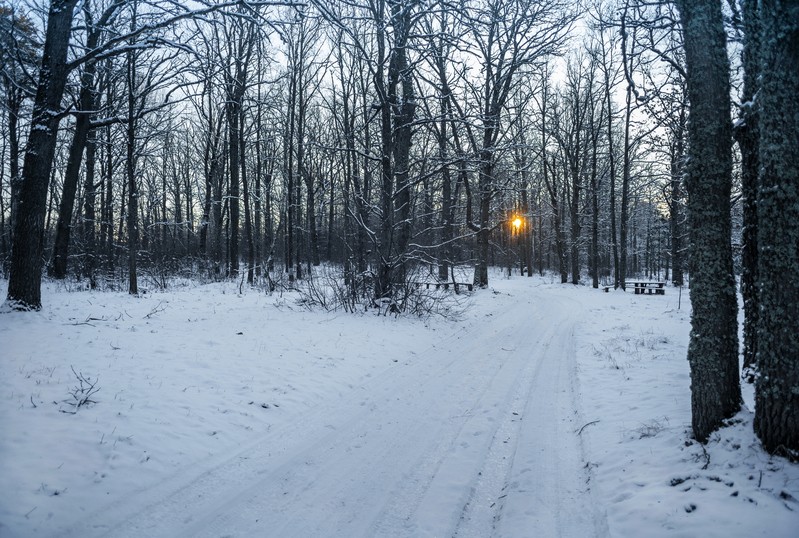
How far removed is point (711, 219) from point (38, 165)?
11229mm

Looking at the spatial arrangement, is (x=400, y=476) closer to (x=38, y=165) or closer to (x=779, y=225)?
(x=779, y=225)

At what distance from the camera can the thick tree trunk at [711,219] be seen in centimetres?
339

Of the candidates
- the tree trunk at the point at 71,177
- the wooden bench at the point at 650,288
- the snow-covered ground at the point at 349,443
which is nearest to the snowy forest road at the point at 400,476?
the snow-covered ground at the point at 349,443

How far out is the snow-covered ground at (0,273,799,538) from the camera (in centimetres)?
287

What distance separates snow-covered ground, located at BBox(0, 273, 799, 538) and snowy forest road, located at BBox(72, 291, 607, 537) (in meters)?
0.02

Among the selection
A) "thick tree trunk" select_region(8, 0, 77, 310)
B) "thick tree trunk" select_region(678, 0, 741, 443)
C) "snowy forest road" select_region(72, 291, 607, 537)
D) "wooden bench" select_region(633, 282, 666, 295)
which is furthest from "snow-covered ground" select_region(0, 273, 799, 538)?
"wooden bench" select_region(633, 282, 666, 295)

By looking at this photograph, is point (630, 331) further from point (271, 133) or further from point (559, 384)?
point (271, 133)

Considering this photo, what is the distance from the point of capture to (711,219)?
3.40 m

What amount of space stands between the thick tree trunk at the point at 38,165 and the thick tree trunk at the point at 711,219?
A: 10.8 m

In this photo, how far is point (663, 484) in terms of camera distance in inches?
125

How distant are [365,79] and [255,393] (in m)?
20.5

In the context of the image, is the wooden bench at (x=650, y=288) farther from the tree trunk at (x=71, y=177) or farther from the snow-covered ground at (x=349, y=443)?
the tree trunk at (x=71, y=177)

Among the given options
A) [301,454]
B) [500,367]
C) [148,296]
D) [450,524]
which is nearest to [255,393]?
[301,454]

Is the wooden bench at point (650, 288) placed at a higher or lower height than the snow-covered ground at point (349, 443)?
higher
